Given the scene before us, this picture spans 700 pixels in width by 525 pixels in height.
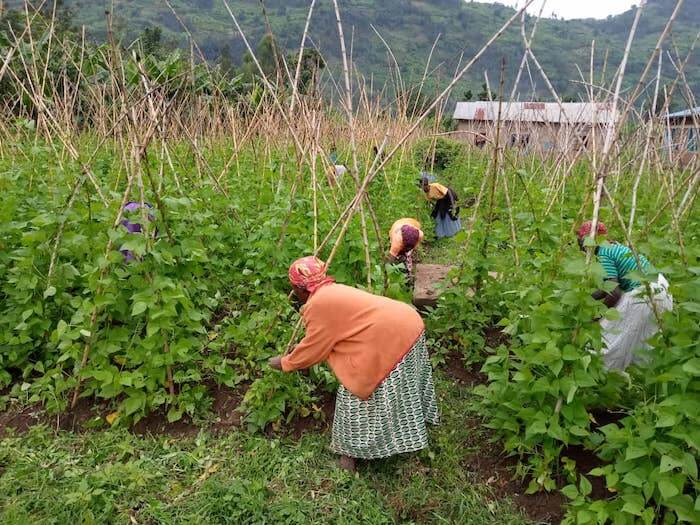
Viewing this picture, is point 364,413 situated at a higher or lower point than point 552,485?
higher

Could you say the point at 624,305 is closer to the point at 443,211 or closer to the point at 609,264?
the point at 609,264

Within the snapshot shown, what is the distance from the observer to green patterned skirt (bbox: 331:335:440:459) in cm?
261

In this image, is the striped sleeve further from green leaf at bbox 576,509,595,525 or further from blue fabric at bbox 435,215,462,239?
blue fabric at bbox 435,215,462,239

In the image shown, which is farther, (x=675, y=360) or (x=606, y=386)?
(x=606, y=386)

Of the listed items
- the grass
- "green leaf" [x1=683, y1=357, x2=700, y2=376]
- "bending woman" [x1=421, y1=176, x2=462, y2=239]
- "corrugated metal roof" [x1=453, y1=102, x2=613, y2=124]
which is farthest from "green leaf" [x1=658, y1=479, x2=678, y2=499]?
"bending woman" [x1=421, y1=176, x2=462, y2=239]

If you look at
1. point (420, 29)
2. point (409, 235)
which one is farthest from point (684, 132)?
point (420, 29)

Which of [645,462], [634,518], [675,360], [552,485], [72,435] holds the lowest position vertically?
[72,435]

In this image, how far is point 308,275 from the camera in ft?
8.36

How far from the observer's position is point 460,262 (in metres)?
3.88

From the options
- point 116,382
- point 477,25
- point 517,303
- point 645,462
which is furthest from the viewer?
point 477,25

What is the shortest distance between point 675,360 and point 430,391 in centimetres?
125

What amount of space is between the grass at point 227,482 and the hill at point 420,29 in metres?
23.6

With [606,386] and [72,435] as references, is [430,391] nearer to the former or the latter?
[606,386]

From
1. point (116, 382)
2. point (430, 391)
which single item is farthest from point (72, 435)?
point (430, 391)
